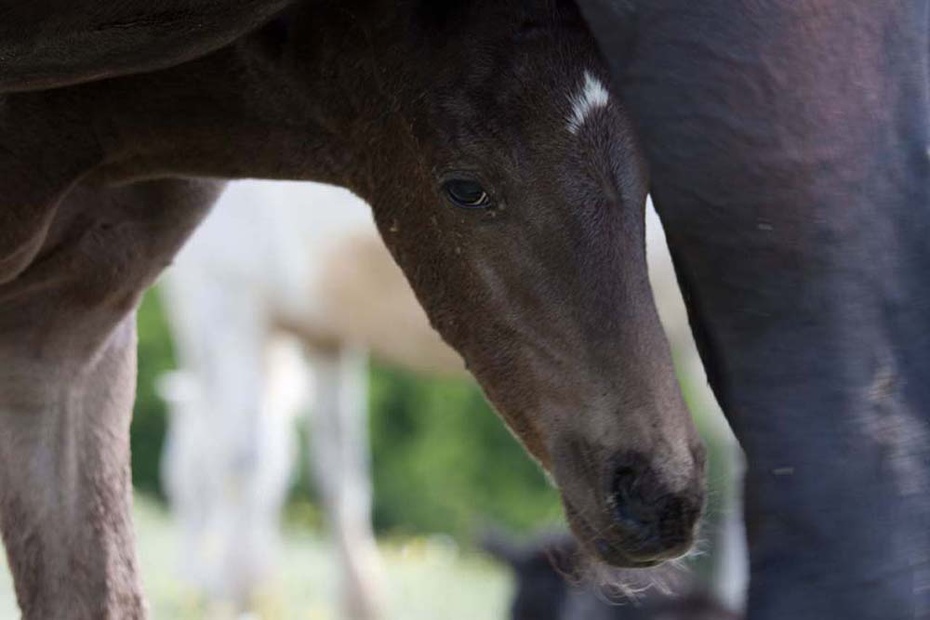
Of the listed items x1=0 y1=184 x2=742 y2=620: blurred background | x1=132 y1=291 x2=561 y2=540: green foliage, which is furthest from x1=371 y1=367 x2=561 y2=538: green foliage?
x1=0 y1=184 x2=742 y2=620: blurred background

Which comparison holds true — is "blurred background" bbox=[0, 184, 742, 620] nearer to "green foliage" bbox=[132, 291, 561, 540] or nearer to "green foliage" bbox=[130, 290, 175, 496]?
"green foliage" bbox=[132, 291, 561, 540]

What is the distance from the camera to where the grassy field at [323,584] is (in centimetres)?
795

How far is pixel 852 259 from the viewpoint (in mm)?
1905

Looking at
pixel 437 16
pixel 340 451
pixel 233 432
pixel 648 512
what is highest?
pixel 437 16

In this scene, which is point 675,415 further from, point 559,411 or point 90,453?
point 90,453

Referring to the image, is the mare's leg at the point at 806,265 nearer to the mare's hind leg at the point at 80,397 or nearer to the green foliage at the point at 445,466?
the mare's hind leg at the point at 80,397

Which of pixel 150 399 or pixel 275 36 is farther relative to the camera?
pixel 150 399

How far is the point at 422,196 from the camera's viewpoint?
8.73ft

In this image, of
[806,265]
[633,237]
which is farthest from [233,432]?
[806,265]

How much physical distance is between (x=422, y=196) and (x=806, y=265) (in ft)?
2.87

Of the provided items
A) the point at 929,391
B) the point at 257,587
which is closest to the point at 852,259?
the point at 929,391

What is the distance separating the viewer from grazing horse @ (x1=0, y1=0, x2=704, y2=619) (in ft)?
8.04

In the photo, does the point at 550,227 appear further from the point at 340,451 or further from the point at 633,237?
the point at 340,451

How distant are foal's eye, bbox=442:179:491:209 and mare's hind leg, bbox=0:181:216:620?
66cm
